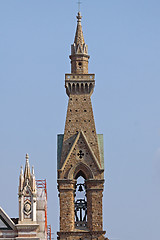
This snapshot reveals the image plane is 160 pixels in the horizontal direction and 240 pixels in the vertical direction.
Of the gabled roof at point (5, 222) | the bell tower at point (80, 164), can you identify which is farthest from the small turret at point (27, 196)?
the bell tower at point (80, 164)

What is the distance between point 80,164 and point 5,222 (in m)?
22.8

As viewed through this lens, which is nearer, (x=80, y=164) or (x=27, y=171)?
(x=27, y=171)

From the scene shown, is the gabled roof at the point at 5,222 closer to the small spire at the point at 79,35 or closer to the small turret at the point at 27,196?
the small turret at the point at 27,196

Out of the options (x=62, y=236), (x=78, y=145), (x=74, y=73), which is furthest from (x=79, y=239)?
(x=74, y=73)

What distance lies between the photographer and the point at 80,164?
90.9 meters

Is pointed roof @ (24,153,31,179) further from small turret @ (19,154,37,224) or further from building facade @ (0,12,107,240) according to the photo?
building facade @ (0,12,107,240)

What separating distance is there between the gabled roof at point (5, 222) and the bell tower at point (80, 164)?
21563 millimetres

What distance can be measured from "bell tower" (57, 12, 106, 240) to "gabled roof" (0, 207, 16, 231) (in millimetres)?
21563

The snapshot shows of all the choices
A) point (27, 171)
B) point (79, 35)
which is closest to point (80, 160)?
point (79, 35)

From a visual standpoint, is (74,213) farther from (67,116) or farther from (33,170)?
(33,170)

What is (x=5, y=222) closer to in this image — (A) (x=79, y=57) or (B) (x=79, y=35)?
(A) (x=79, y=57)

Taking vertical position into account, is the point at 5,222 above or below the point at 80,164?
below

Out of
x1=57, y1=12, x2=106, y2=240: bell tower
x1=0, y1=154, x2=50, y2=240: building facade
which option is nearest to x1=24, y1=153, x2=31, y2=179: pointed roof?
x1=0, y1=154, x2=50, y2=240: building facade

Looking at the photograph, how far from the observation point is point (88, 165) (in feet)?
299
